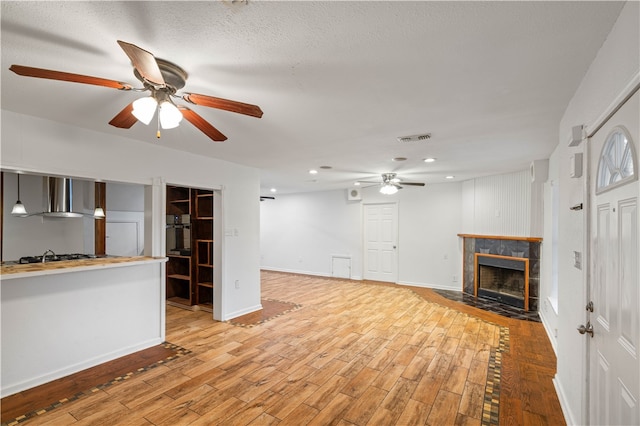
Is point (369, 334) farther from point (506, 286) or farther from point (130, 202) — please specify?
point (130, 202)

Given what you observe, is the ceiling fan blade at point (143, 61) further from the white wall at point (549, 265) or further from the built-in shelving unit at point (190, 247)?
Answer: the white wall at point (549, 265)

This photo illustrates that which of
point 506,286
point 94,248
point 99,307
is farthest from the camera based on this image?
point 94,248

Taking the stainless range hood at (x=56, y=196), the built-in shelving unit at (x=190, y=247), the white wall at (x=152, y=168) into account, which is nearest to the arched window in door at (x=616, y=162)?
the white wall at (x=152, y=168)

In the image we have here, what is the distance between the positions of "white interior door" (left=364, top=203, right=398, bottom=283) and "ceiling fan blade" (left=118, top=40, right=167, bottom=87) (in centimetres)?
647

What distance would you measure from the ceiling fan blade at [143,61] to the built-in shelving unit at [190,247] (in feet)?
12.5

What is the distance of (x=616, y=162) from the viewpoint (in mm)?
1439

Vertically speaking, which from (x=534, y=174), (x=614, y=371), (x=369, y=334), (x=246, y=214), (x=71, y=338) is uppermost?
(x=534, y=174)

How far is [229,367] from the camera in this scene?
119 inches

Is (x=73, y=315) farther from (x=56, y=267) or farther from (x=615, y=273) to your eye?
(x=615, y=273)

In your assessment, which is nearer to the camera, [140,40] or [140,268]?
[140,40]

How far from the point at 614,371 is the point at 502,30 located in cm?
170

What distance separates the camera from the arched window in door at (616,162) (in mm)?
1289

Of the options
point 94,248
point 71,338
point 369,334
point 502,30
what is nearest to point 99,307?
point 71,338

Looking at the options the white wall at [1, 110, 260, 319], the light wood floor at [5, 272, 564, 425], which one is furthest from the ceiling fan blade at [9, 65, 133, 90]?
the light wood floor at [5, 272, 564, 425]
